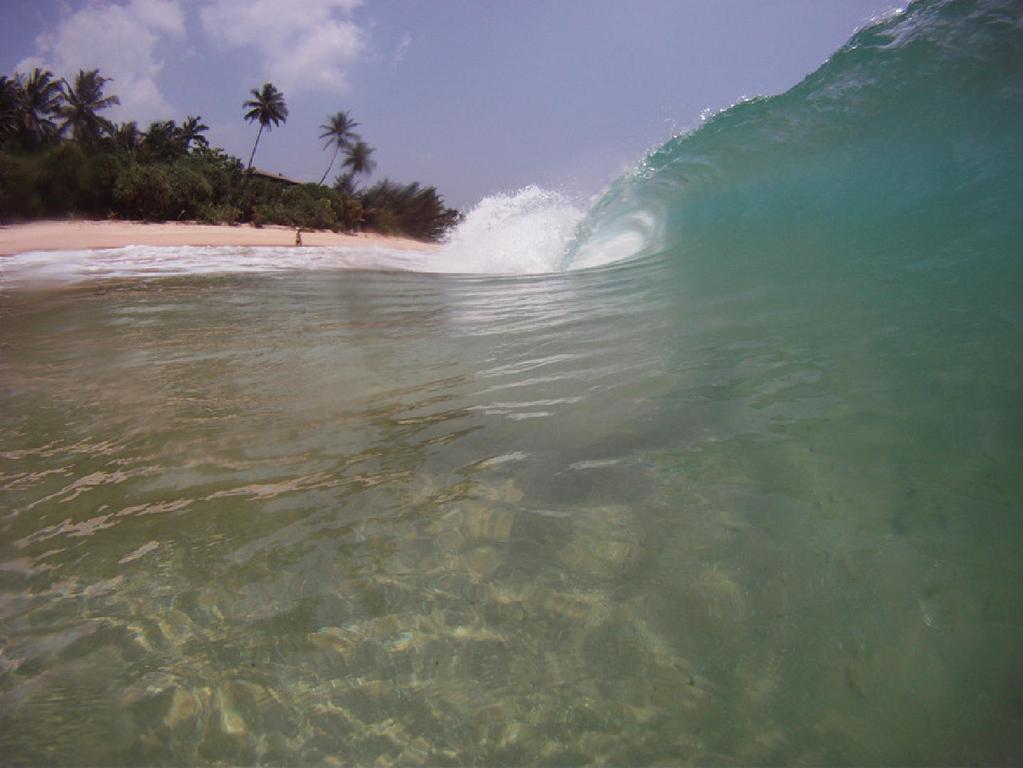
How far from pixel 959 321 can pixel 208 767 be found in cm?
355

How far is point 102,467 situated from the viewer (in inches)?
81.2

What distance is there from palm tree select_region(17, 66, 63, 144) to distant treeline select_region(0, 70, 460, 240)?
5cm

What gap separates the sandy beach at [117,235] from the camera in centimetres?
1600

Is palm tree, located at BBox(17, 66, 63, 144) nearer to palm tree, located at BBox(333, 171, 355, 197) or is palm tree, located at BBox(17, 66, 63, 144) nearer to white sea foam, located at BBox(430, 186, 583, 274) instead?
palm tree, located at BBox(333, 171, 355, 197)

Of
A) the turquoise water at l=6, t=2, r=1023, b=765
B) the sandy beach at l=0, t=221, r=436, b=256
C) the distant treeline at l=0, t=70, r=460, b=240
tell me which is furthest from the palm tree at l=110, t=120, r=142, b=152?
the turquoise water at l=6, t=2, r=1023, b=765

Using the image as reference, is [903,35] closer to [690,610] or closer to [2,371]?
[690,610]

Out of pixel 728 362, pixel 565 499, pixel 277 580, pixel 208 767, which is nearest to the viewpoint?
pixel 208 767

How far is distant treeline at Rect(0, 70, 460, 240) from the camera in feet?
72.9

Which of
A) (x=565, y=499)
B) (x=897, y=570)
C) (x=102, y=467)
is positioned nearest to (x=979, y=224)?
(x=897, y=570)

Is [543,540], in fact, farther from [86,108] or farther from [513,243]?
[86,108]

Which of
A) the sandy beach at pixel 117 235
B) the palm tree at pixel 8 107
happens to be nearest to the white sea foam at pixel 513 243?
the sandy beach at pixel 117 235

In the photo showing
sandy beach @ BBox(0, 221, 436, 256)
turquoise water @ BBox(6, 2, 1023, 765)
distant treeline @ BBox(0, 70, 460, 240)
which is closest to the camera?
turquoise water @ BBox(6, 2, 1023, 765)

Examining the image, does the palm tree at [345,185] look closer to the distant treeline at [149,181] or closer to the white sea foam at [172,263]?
the distant treeline at [149,181]

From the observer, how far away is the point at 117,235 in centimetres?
1908
